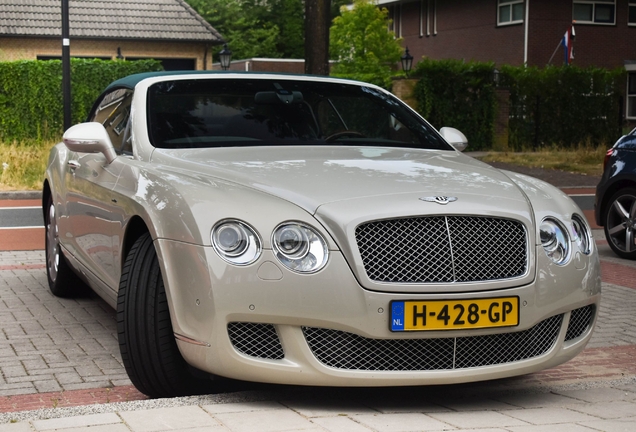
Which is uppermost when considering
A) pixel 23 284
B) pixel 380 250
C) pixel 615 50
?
pixel 615 50

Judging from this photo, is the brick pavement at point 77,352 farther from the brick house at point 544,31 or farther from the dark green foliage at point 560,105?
the brick house at point 544,31

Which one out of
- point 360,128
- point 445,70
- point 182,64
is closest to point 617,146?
point 360,128

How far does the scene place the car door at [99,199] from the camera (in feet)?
17.9

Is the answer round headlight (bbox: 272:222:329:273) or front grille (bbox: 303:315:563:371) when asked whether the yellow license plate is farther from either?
round headlight (bbox: 272:222:329:273)

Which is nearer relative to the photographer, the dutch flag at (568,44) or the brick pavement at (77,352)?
the brick pavement at (77,352)

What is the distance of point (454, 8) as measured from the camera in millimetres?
42500

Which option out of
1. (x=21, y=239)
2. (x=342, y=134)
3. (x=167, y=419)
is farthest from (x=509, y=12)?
(x=167, y=419)

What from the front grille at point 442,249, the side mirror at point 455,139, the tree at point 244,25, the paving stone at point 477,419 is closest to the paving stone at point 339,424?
the paving stone at point 477,419

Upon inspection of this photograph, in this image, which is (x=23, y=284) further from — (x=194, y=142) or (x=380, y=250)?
(x=380, y=250)

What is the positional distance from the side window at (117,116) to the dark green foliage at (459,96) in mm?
21935

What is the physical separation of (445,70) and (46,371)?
78.9 feet

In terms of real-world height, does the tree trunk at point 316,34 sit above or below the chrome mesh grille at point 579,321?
above

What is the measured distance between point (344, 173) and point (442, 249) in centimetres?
71

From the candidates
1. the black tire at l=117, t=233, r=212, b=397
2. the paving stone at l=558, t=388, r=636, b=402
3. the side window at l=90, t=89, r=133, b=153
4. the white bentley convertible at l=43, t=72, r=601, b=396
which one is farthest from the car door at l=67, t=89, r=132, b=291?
→ the paving stone at l=558, t=388, r=636, b=402
